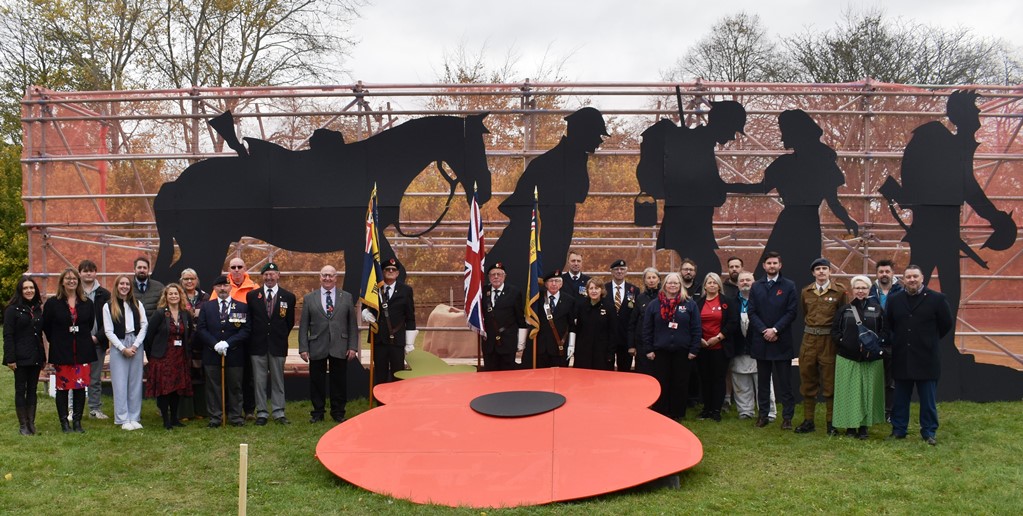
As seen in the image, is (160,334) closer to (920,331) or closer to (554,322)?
(554,322)

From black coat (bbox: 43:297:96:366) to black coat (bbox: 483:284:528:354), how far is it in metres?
3.96

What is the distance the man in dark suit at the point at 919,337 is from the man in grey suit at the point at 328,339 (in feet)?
17.1

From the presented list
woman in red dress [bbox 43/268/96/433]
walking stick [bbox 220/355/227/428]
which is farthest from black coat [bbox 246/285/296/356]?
woman in red dress [bbox 43/268/96/433]

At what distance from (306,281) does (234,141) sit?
1940 millimetres

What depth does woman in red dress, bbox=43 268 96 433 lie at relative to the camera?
285 inches

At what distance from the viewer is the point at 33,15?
19562mm

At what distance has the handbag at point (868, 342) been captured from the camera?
21.9ft

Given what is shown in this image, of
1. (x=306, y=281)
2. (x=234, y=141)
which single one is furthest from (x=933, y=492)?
(x=234, y=141)

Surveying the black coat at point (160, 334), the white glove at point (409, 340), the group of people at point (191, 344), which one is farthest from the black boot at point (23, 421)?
the white glove at point (409, 340)

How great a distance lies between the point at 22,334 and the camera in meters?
7.03

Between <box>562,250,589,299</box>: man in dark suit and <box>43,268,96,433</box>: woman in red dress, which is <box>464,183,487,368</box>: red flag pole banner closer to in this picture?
<box>562,250,589,299</box>: man in dark suit

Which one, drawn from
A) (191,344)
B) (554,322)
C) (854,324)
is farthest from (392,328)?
(854,324)

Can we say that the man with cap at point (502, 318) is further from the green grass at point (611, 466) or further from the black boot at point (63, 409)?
the black boot at point (63, 409)

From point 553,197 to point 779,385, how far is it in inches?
130
